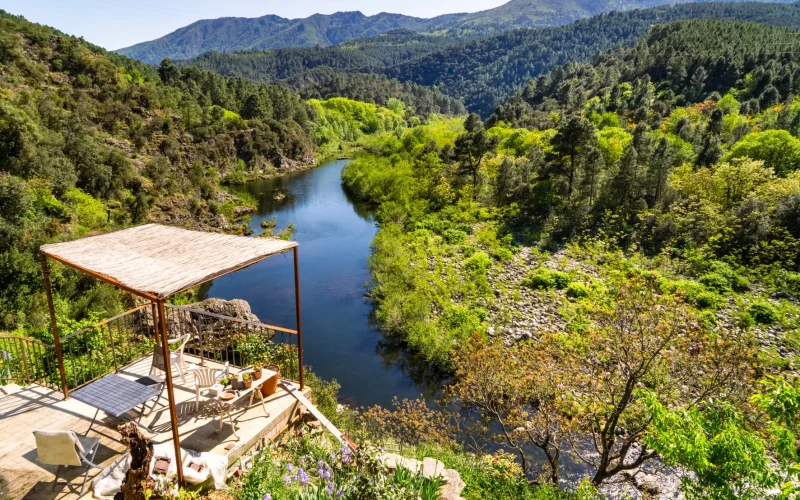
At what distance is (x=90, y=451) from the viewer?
18.3 feet

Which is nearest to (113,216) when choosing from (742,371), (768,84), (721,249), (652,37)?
(742,371)

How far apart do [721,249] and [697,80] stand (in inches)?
1560

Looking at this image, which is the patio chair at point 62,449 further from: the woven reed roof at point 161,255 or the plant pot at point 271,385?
the plant pot at point 271,385

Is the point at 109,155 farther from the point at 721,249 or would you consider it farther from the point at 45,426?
the point at 721,249

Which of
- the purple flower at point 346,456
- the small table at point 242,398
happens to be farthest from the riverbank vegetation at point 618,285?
the small table at point 242,398

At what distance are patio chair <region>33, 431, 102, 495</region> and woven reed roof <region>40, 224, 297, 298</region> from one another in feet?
6.43

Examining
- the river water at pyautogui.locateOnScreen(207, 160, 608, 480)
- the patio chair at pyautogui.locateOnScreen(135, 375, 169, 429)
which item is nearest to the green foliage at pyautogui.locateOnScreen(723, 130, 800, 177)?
the river water at pyautogui.locateOnScreen(207, 160, 608, 480)

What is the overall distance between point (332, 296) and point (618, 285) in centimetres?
1411

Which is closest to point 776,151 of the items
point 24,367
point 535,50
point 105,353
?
point 105,353

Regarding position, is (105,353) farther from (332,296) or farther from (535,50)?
(535,50)

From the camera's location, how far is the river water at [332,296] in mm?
17250

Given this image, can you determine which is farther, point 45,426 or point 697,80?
point 697,80

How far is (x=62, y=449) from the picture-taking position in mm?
5383

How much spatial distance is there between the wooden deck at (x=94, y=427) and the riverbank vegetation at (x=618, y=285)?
5.56 metres
